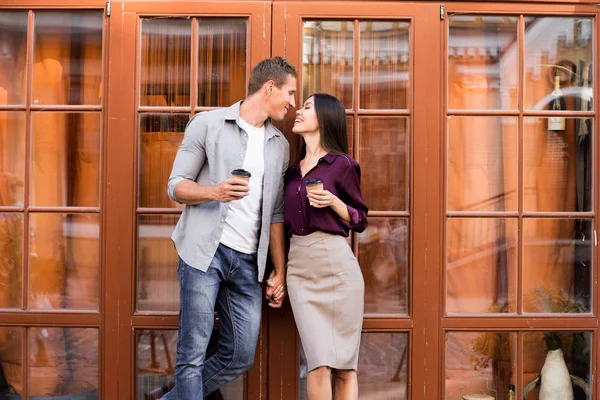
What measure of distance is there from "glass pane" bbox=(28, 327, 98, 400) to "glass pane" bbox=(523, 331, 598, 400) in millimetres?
2413

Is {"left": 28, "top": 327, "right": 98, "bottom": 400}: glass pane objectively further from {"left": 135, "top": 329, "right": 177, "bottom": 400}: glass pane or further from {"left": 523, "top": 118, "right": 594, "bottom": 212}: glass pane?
{"left": 523, "top": 118, "right": 594, "bottom": 212}: glass pane

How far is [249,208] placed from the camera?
12.3 feet

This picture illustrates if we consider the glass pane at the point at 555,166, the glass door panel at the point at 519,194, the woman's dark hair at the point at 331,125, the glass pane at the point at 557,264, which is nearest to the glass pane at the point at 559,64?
the glass door panel at the point at 519,194

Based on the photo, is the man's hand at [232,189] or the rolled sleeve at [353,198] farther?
the rolled sleeve at [353,198]

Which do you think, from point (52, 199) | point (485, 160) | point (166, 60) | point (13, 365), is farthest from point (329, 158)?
point (13, 365)

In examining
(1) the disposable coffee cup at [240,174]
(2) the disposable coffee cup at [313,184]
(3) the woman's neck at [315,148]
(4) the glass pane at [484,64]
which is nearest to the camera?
(1) the disposable coffee cup at [240,174]

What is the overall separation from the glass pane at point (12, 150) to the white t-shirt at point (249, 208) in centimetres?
135

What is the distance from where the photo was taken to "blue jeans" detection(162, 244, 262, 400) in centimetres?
362

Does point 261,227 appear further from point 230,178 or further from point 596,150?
point 596,150

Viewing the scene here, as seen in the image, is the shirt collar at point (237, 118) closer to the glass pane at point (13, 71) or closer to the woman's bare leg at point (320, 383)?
the woman's bare leg at point (320, 383)

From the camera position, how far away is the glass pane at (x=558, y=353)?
4.22 meters

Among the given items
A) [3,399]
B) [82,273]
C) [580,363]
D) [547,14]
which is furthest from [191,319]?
[547,14]

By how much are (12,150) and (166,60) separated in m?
1.01

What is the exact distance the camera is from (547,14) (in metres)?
4.21
